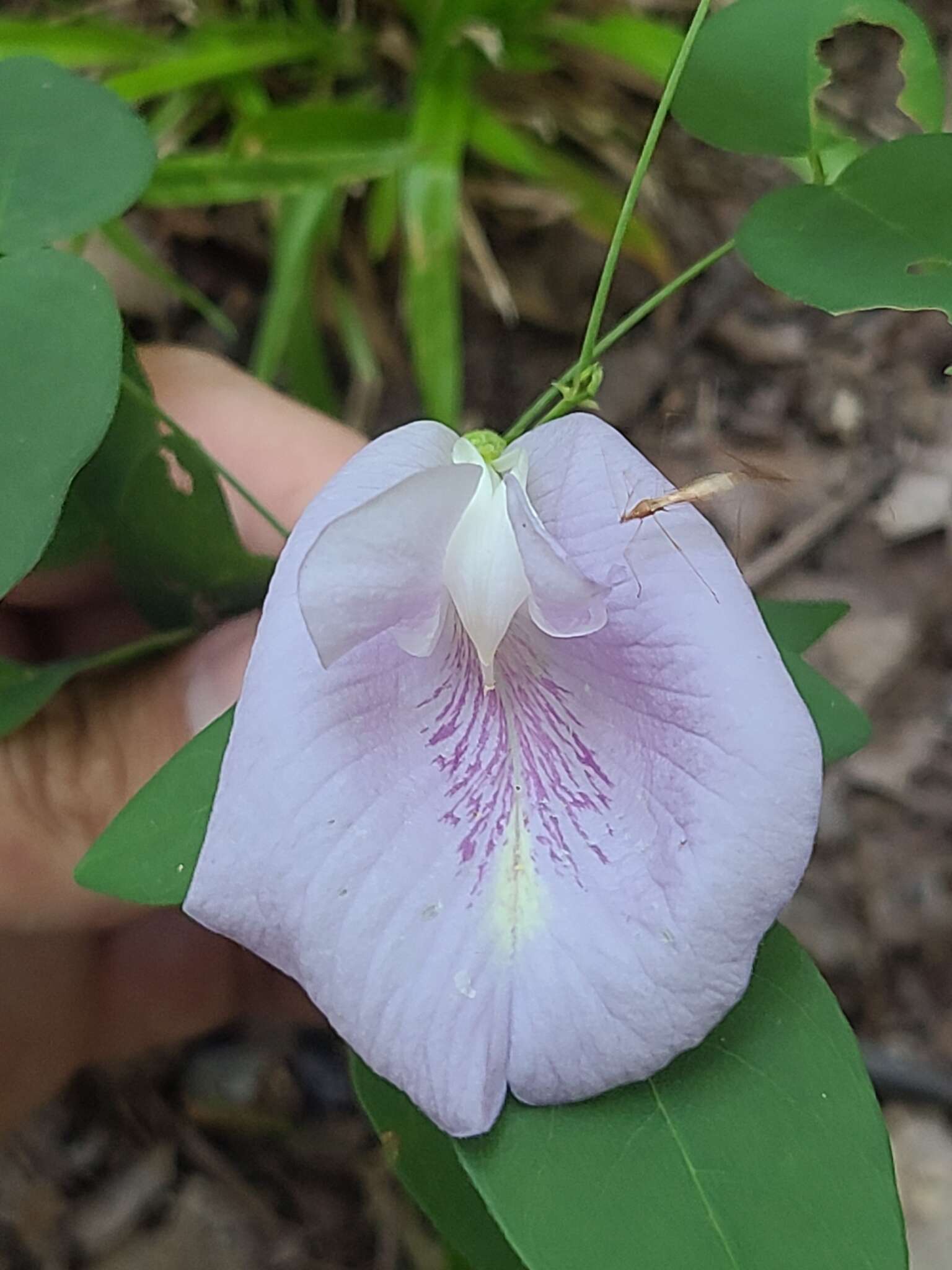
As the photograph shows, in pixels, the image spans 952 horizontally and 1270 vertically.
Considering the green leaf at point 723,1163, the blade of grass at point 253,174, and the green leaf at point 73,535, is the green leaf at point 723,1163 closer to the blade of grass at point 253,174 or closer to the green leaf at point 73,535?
the green leaf at point 73,535

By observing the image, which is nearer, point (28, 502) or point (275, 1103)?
point (28, 502)

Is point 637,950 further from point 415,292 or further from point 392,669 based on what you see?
point 415,292

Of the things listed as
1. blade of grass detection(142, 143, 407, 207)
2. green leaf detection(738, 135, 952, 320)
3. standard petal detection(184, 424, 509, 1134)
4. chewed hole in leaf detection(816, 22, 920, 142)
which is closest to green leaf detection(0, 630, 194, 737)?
standard petal detection(184, 424, 509, 1134)

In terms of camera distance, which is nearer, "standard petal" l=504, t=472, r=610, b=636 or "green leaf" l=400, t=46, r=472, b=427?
"standard petal" l=504, t=472, r=610, b=636

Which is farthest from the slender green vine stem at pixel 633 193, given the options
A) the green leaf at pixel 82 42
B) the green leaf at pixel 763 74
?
the green leaf at pixel 82 42

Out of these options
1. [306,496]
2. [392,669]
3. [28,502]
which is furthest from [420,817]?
[306,496]

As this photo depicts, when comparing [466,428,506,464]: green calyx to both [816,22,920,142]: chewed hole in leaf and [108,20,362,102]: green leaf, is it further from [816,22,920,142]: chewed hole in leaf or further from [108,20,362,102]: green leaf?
[816,22,920,142]: chewed hole in leaf

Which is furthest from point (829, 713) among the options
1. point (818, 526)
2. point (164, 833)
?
point (818, 526)
